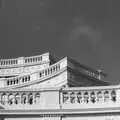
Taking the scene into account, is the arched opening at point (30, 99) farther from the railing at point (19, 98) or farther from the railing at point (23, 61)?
the railing at point (23, 61)

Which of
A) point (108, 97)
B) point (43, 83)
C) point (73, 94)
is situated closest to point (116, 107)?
point (108, 97)

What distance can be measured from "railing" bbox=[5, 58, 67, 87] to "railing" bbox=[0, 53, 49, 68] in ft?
22.7

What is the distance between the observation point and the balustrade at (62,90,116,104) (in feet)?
63.5

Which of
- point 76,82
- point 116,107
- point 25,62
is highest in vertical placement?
point 25,62

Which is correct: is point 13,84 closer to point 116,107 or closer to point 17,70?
point 17,70

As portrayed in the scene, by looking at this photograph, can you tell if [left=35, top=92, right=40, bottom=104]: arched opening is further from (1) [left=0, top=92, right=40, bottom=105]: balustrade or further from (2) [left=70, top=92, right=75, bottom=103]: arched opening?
(2) [left=70, top=92, right=75, bottom=103]: arched opening

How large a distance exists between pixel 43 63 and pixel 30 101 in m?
33.0

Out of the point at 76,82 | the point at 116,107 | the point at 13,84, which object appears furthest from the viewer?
the point at 13,84

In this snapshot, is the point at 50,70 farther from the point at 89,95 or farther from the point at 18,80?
the point at 89,95

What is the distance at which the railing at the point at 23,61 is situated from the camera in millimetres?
53156

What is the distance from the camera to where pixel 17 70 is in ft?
179

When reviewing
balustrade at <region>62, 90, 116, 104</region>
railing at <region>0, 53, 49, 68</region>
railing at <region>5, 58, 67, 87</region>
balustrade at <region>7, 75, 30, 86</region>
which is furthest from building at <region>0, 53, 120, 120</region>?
railing at <region>0, 53, 49, 68</region>

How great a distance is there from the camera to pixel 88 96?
1948cm

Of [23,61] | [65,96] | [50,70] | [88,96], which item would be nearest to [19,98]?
[65,96]
